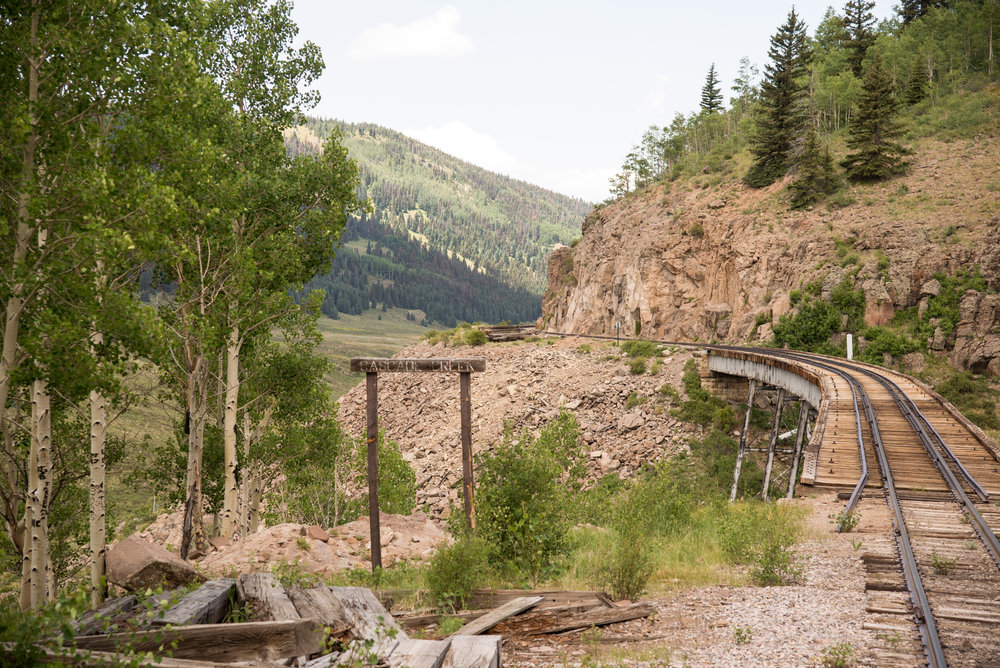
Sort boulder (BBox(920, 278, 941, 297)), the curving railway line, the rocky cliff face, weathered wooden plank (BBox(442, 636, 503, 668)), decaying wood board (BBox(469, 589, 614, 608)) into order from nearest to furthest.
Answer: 1. weathered wooden plank (BBox(442, 636, 503, 668))
2. the curving railway line
3. decaying wood board (BBox(469, 589, 614, 608))
4. boulder (BBox(920, 278, 941, 297))
5. the rocky cliff face

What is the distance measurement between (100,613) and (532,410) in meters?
35.4

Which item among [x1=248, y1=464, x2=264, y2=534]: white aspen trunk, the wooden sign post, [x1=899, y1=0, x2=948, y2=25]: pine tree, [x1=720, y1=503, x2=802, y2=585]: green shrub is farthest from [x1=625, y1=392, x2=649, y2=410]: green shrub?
[x1=899, y1=0, x2=948, y2=25]: pine tree

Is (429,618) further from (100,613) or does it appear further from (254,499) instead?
(254,499)

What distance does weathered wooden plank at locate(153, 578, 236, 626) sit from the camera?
5.49 metres

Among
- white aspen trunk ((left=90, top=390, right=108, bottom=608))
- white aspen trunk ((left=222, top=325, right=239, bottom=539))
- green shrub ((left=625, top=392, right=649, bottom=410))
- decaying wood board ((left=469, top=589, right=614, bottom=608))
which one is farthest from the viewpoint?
green shrub ((left=625, top=392, right=649, bottom=410))

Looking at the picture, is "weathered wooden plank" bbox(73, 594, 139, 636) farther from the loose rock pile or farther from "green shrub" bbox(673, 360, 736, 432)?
"green shrub" bbox(673, 360, 736, 432)

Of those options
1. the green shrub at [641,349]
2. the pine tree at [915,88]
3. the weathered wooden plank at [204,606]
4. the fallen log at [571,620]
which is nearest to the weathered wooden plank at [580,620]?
the fallen log at [571,620]

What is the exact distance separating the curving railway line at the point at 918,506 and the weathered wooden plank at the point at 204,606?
634 cm

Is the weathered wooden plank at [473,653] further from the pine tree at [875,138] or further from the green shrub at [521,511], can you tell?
the pine tree at [875,138]

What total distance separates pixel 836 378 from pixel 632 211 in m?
46.7

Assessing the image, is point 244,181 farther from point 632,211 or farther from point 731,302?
point 632,211

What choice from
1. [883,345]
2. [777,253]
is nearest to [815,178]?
[777,253]

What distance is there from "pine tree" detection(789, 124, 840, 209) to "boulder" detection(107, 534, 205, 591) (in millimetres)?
52074

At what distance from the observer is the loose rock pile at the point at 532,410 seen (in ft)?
113
